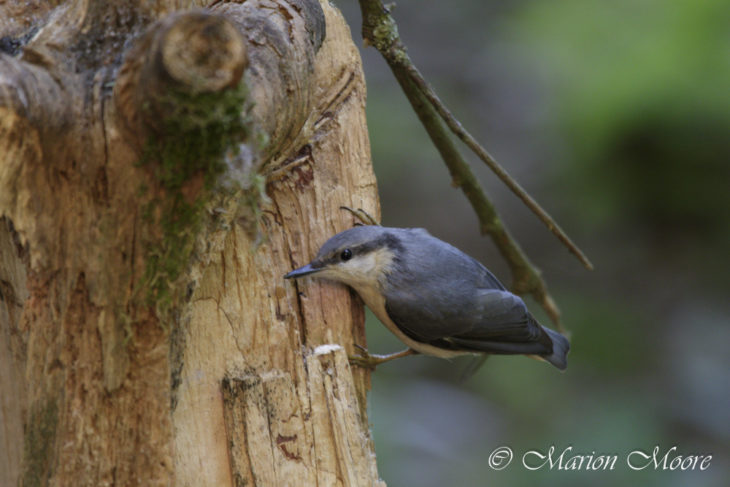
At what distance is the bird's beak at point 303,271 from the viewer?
6.59 ft

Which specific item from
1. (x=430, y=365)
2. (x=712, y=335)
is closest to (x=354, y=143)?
(x=430, y=365)

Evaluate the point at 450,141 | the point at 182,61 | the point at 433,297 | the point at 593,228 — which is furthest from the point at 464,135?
the point at 593,228

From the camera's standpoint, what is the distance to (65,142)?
1.46 m

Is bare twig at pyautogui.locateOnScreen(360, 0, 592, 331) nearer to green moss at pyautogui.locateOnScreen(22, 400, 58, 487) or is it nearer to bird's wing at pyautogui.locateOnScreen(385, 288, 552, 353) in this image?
bird's wing at pyautogui.locateOnScreen(385, 288, 552, 353)

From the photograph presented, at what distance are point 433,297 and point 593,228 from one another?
335 cm

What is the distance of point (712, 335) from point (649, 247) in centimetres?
89

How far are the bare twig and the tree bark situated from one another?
1.03 feet

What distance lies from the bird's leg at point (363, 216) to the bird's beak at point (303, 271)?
0.88ft

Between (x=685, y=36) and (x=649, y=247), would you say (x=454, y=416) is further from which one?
(x=685, y=36)

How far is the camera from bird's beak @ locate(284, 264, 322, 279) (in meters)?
2.01

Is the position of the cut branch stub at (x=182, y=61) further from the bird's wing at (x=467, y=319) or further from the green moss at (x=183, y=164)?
the bird's wing at (x=467, y=319)

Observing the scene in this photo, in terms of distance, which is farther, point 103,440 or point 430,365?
point 430,365

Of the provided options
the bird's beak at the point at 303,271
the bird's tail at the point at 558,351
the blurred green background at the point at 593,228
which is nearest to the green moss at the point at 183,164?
the bird's beak at the point at 303,271

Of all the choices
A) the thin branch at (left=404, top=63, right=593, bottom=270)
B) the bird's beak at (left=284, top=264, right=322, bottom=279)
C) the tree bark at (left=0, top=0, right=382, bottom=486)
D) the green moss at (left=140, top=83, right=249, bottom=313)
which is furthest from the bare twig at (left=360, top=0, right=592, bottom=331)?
the green moss at (left=140, top=83, right=249, bottom=313)
